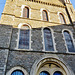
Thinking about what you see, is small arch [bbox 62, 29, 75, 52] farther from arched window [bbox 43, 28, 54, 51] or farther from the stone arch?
the stone arch

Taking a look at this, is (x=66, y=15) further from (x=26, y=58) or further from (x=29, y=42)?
(x=26, y=58)

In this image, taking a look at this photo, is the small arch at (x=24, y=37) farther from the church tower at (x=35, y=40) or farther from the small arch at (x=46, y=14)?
the small arch at (x=46, y=14)

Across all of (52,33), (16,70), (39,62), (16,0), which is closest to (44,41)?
(52,33)

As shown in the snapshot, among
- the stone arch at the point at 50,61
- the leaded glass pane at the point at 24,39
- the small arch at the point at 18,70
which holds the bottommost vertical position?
the small arch at the point at 18,70

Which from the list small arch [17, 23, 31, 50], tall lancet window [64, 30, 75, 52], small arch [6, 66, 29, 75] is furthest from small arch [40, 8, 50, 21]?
small arch [6, 66, 29, 75]

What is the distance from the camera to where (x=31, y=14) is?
35.5 feet

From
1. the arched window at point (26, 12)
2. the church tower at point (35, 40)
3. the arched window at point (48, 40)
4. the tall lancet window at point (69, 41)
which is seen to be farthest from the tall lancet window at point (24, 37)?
the tall lancet window at point (69, 41)

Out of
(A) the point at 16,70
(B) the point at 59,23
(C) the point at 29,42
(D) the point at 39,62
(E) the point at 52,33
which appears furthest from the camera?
(B) the point at 59,23

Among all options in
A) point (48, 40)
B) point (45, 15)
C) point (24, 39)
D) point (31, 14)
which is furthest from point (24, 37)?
point (45, 15)

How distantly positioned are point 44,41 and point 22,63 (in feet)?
9.46

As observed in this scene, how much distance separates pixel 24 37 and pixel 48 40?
2.16m

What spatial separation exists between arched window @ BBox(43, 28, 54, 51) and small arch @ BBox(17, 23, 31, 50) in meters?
1.49

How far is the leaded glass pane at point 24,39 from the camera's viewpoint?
8080 mm

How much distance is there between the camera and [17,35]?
333 inches
